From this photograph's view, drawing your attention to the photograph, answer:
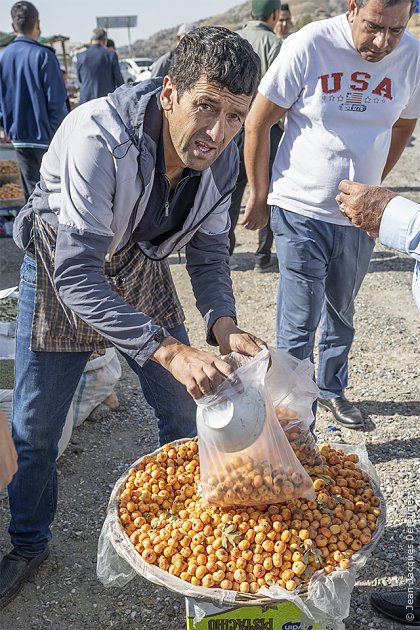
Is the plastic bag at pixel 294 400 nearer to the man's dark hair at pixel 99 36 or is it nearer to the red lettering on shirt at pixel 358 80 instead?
the red lettering on shirt at pixel 358 80

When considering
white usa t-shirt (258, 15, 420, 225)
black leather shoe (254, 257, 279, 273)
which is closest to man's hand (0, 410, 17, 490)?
white usa t-shirt (258, 15, 420, 225)

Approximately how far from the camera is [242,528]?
204cm

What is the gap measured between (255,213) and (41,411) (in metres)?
1.74

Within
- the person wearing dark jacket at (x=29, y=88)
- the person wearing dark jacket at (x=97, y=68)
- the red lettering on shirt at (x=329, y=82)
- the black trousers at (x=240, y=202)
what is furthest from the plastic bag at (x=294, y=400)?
the person wearing dark jacket at (x=97, y=68)

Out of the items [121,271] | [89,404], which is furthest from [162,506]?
[89,404]

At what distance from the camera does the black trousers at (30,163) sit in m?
6.38

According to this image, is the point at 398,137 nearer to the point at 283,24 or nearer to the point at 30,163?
the point at 30,163

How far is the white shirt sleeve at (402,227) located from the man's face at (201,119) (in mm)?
525

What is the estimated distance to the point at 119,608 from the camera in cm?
266

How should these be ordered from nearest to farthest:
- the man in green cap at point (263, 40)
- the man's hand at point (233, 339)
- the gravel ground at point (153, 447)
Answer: the man's hand at point (233, 339) → the gravel ground at point (153, 447) → the man in green cap at point (263, 40)

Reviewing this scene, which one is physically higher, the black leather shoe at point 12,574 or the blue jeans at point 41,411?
the blue jeans at point 41,411

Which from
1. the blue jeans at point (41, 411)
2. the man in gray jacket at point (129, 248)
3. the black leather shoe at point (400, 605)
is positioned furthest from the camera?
the black leather shoe at point (400, 605)

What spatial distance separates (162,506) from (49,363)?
0.62 meters

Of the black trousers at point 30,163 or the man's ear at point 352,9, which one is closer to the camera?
the man's ear at point 352,9
